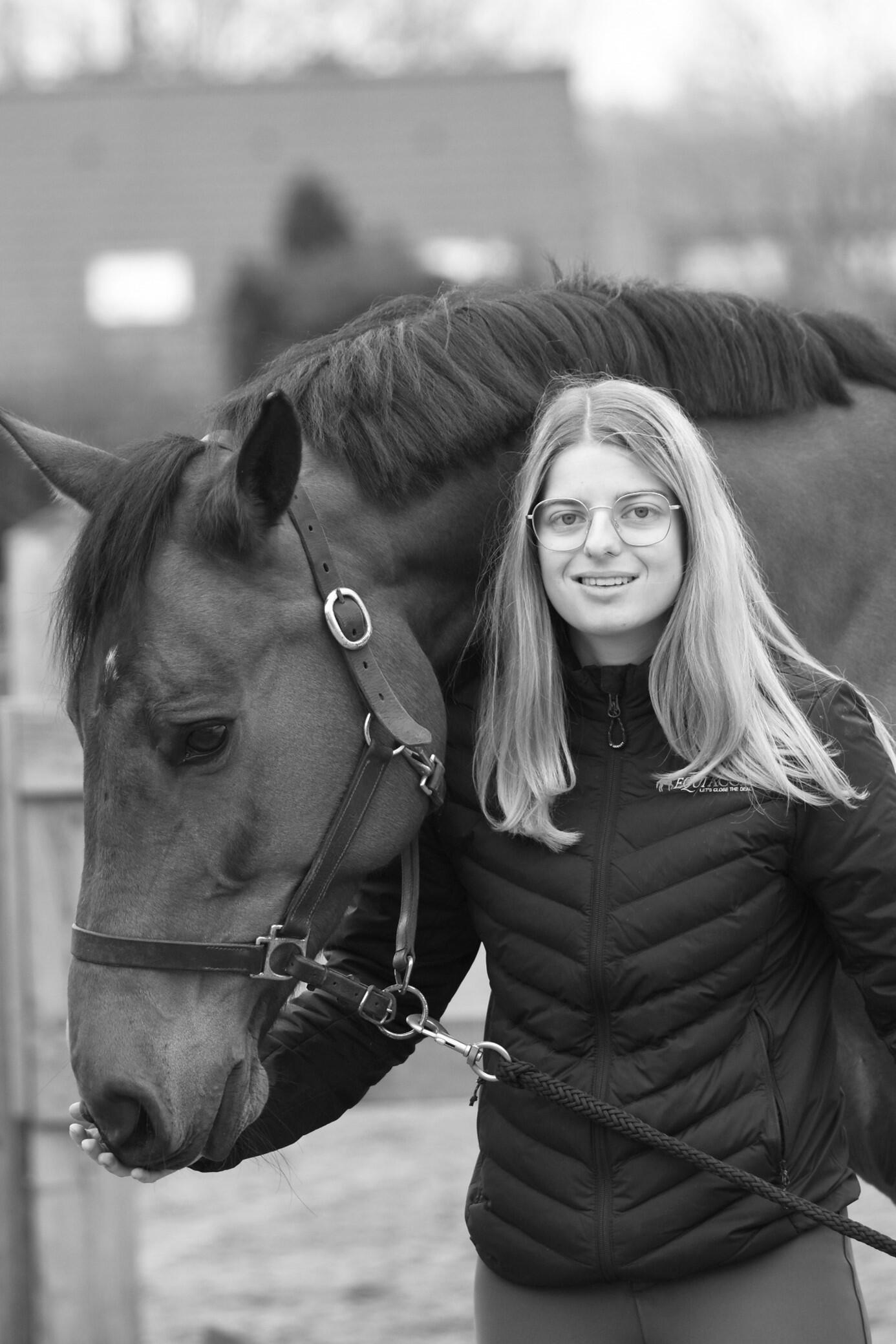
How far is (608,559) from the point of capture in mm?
1936

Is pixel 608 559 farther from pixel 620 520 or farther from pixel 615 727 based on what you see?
pixel 615 727

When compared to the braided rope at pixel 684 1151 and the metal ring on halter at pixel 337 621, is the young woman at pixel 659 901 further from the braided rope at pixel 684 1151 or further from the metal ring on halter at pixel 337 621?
the metal ring on halter at pixel 337 621

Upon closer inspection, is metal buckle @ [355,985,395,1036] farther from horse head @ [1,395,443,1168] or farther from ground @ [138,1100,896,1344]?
ground @ [138,1100,896,1344]

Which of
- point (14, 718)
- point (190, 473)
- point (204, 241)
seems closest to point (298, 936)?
point (190, 473)

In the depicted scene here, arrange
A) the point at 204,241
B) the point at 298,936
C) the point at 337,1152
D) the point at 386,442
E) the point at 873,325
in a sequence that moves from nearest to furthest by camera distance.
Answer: the point at 298,936
the point at 386,442
the point at 873,325
the point at 337,1152
the point at 204,241

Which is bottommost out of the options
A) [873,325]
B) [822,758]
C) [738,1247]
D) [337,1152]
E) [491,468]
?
[337,1152]

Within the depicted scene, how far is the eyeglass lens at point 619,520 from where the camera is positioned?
194 centimetres

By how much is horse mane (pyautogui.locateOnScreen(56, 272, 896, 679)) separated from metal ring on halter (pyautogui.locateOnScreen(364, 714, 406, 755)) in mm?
307

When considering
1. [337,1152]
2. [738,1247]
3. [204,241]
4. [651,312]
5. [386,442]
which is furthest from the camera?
[204,241]

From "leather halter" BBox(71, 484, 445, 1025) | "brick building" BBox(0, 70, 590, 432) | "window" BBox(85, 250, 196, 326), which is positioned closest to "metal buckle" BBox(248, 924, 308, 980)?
"leather halter" BBox(71, 484, 445, 1025)

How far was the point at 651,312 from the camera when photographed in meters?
2.29

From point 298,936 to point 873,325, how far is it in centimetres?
146

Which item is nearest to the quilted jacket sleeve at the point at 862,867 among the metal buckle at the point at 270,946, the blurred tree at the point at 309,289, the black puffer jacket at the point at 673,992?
the black puffer jacket at the point at 673,992

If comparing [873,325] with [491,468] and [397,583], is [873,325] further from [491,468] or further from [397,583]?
[397,583]
